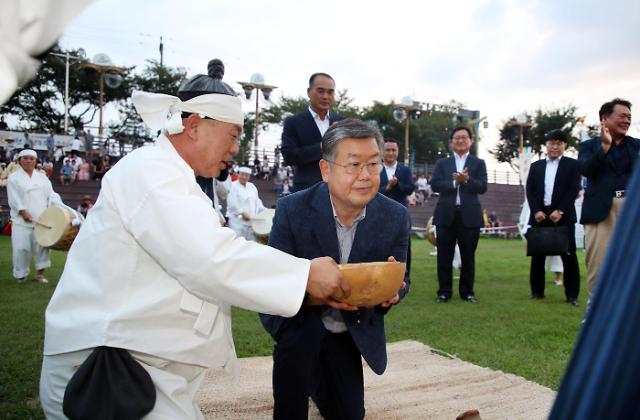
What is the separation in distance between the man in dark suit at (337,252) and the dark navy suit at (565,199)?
16.3ft

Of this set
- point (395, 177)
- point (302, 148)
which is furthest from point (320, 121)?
point (395, 177)

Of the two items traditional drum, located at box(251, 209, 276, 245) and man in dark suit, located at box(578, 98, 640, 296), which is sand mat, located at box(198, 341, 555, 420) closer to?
man in dark suit, located at box(578, 98, 640, 296)

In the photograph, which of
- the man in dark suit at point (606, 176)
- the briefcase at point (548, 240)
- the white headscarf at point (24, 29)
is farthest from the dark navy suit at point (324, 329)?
the briefcase at point (548, 240)

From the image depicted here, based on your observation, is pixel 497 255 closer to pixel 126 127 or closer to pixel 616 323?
pixel 616 323

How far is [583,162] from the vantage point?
5.88 metres

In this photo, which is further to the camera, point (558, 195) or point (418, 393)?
point (558, 195)

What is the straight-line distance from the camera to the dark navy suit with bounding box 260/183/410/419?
289 centimetres

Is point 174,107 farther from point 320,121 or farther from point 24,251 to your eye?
point 24,251

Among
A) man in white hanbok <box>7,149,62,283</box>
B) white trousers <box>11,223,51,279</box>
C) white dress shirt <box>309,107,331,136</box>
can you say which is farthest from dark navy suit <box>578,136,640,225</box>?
white trousers <box>11,223,51,279</box>

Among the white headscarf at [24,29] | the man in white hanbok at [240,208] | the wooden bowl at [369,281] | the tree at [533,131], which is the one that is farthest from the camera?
the tree at [533,131]

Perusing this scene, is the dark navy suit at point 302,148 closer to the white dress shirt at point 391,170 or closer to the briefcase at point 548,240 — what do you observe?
the white dress shirt at point 391,170

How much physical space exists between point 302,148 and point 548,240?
3.68 metres

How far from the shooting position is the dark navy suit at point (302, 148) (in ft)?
17.1

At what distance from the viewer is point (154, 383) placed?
1960 mm
